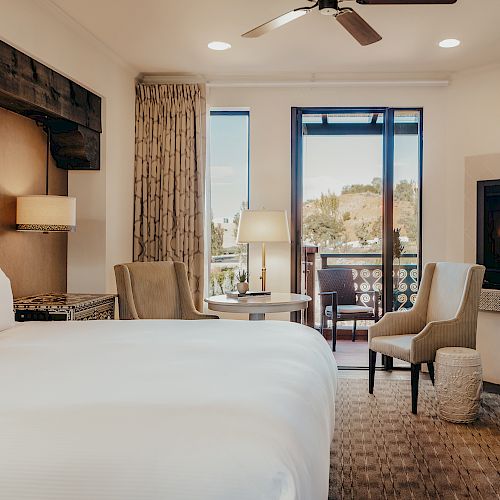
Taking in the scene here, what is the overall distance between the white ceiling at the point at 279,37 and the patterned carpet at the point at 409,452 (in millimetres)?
2616

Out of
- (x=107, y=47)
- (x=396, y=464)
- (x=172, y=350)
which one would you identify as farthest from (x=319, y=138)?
(x=172, y=350)

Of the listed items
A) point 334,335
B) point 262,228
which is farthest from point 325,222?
point 262,228

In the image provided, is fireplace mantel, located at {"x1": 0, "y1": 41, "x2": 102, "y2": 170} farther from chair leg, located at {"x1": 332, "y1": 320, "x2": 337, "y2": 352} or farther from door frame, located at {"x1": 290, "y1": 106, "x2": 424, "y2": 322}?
chair leg, located at {"x1": 332, "y1": 320, "x2": 337, "y2": 352}

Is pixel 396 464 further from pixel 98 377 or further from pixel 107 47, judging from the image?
pixel 107 47

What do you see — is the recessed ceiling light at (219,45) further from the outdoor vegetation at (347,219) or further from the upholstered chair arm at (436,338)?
the outdoor vegetation at (347,219)

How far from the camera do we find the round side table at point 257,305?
13.2 feet

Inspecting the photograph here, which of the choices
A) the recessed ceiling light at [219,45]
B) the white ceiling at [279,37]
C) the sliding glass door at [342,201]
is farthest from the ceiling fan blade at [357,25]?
the sliding glass door at [342,201]

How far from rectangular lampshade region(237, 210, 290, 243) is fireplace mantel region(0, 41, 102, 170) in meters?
1.24

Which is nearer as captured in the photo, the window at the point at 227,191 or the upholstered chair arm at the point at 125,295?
the upholstered chair arm at the point at 125,295

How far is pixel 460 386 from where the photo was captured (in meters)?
3.57

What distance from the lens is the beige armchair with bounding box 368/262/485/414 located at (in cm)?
383

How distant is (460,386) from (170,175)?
2.95 metres

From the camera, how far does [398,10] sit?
3.57 meters

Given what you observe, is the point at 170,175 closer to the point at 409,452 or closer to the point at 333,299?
the point at 333,299
